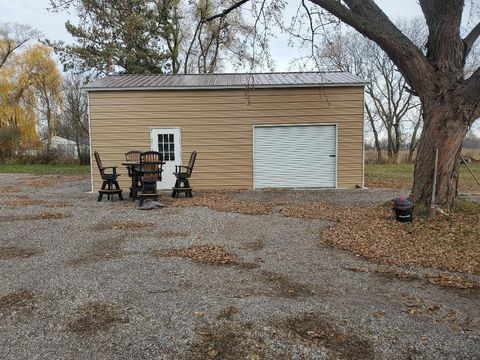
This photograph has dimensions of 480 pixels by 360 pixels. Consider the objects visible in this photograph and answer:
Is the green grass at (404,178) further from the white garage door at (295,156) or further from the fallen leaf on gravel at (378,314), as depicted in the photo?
the fallen leaf on gravel at (378,314)

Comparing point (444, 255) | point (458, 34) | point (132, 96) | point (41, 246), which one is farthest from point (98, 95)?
point (444, 255)

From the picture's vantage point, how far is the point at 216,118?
11.9 metres

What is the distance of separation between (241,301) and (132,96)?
9607mm

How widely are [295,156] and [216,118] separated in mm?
2750

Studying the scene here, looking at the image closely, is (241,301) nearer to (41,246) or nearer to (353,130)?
(41,246)

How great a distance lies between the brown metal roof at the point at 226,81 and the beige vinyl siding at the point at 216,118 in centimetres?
19

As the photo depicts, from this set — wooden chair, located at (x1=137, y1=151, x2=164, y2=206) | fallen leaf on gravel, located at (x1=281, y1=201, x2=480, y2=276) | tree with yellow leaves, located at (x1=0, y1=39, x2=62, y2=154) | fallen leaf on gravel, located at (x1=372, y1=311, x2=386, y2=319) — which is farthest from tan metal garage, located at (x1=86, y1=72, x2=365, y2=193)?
tree with yellow leaves, located at (x1=0, y1=39, x2=62, y2=154)

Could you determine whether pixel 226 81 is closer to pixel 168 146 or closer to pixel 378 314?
pixel 168 146

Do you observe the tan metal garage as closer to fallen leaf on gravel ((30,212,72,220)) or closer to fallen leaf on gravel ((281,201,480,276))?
fallen leaf on gravel ((30,212,72,220))

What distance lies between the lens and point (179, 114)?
11.9 m

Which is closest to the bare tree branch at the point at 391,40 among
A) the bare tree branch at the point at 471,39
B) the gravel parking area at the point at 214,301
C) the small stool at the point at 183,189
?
the bare tree branch at the point at 471,39

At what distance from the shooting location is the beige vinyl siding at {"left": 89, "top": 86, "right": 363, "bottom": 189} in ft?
38.6

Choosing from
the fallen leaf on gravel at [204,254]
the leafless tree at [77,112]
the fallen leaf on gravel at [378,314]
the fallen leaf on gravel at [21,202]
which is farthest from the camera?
the leafless tree at [77,112]

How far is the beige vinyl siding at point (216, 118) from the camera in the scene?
11.8 meters
